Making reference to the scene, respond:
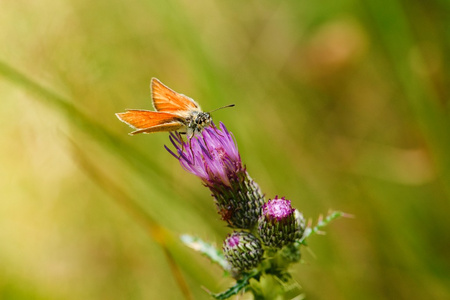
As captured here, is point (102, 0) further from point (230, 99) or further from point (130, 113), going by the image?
point (130, 113)

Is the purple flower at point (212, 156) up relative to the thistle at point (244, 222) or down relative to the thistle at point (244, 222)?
up

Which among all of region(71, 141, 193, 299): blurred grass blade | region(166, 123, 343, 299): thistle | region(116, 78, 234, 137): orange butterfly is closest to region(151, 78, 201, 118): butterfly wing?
region(116, 78, 234, 137): orange butterfly

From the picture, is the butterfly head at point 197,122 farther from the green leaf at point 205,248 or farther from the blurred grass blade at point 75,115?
the blurred grass blade at point 75,115

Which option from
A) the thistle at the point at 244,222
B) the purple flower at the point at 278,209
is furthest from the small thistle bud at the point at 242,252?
the purple flower at the point at 278,209

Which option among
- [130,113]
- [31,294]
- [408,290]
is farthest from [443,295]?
[31,294]

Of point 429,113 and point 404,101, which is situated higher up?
point 404,101

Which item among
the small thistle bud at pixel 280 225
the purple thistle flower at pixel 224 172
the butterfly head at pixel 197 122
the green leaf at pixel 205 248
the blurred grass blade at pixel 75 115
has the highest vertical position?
the blurred grass blade at pixel 75 115

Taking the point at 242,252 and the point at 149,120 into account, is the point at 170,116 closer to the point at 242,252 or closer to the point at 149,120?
the point at 149,120
